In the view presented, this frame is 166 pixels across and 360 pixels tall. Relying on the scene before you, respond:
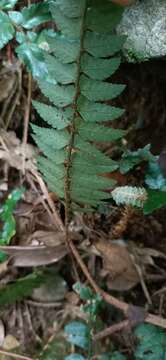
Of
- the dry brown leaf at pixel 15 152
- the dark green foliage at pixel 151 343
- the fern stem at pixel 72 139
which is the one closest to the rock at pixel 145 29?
the fern stem at pixel 72 139

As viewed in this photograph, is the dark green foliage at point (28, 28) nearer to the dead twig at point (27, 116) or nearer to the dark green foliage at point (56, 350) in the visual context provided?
the dead twig at point (27, 116)

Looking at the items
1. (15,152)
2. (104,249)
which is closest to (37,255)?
(104,249)

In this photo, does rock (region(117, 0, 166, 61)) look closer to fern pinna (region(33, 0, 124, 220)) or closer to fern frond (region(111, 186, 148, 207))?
fern pinna (region(33, 0, 124, 220))

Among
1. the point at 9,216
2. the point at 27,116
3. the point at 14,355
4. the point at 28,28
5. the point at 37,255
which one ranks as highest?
the point at 28,28

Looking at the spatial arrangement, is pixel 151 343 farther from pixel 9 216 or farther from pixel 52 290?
pixel 9 216

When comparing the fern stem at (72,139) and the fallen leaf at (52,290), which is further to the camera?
the fallen leaf at (52,290)

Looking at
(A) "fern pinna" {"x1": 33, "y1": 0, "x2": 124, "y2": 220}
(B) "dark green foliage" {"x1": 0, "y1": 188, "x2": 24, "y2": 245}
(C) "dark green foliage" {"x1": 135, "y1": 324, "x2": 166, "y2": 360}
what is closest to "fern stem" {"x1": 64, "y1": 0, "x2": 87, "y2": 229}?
(A) "fern pinna" {"x1": 33, "y1": 0, "x2": 124, "y2": 220}
